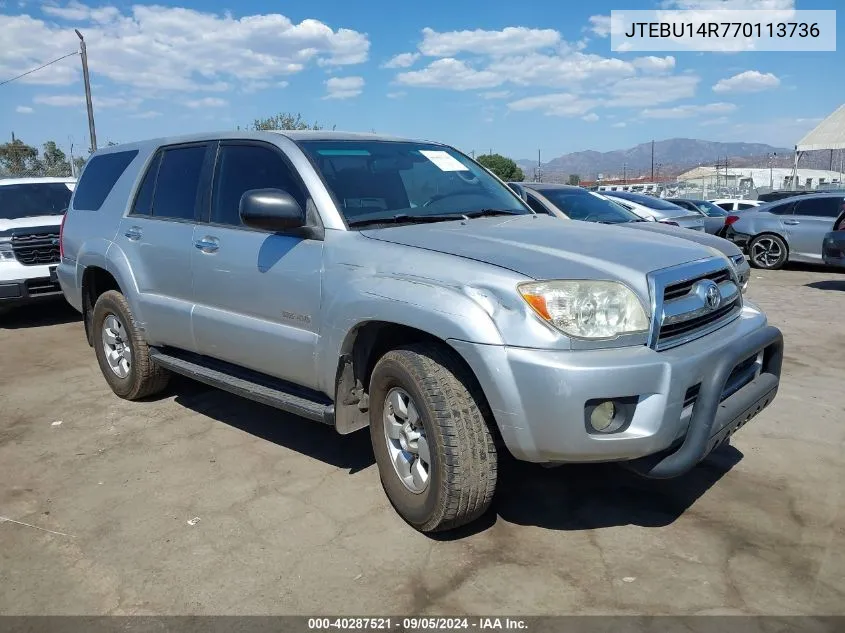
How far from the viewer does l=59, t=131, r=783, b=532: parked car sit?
2.75m

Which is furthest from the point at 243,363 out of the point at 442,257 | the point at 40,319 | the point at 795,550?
the point at 40,319

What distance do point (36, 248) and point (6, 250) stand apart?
0.31 m

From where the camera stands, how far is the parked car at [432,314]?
2754 millimetres

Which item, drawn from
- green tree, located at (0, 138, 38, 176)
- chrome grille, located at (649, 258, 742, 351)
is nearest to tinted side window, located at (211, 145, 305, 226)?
chrome grille, located at (649, 258, 742, 351)

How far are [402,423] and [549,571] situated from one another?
919 millimetres

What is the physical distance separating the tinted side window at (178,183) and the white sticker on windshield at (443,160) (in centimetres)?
144

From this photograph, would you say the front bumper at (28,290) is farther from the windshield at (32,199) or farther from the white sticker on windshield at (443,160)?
the white sticker on windshield at (443,160)

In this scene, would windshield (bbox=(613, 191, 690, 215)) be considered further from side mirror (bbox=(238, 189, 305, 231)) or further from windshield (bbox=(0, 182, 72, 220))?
side mirror (bbox=(238, 189, 305, 231))

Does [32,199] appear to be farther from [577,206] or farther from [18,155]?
[18,155]

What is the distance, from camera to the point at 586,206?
28.5 feet

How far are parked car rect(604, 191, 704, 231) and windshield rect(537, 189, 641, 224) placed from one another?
165cm

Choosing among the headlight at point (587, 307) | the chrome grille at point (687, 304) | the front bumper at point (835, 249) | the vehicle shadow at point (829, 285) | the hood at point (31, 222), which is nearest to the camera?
the headlight at point (587, 307)

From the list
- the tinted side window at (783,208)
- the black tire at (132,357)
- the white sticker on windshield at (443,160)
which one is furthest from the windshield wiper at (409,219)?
the tinted side window at (783,208)

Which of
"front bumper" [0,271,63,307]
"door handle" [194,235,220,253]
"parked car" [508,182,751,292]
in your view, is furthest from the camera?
"parked car" [508,182,751,292]
